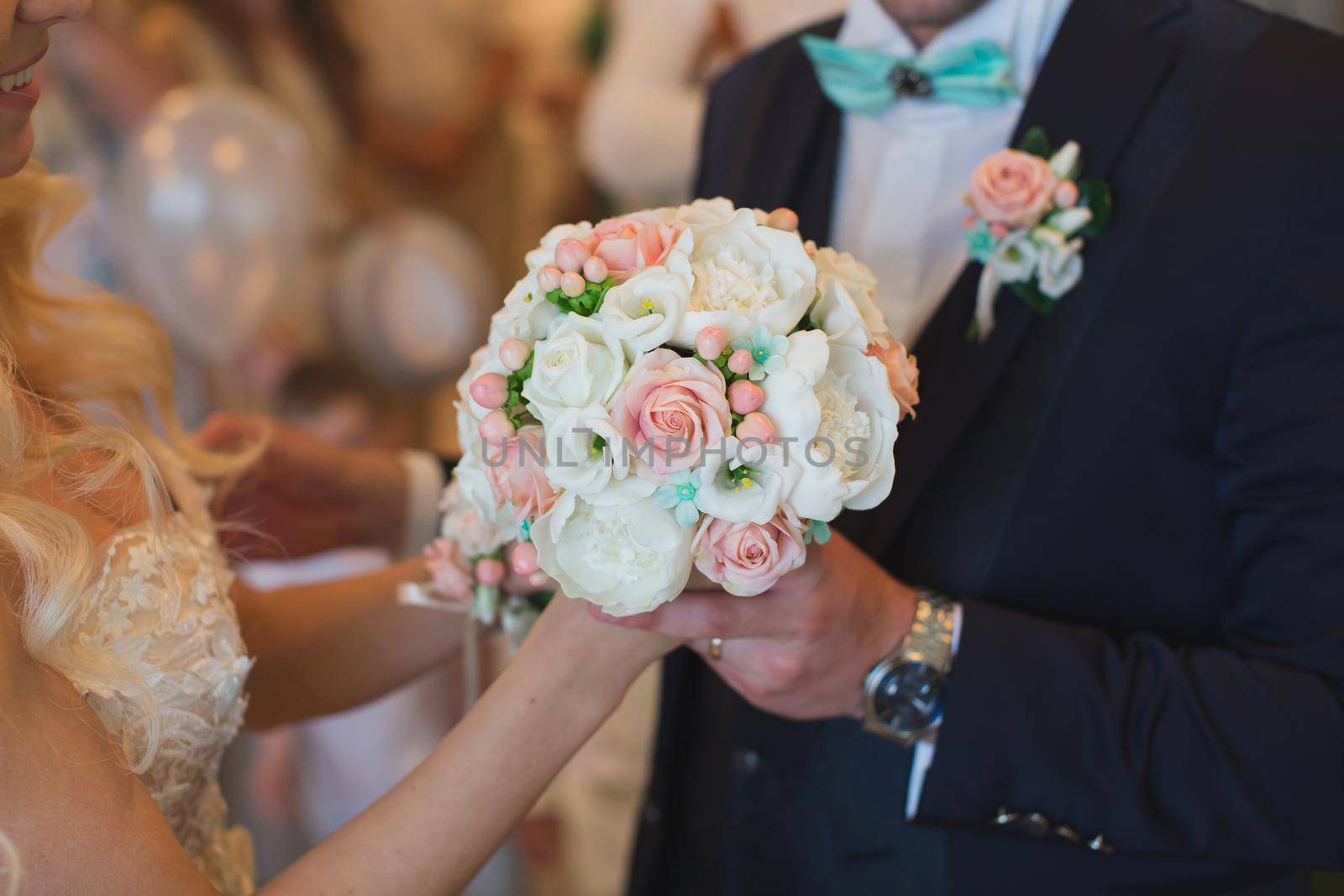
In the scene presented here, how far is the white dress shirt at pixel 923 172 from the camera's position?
4.77 feet

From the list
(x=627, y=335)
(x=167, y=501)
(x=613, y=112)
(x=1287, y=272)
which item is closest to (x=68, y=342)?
(x=167, y=501)

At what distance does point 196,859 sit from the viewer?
1.27 meters

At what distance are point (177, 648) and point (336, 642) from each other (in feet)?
1.21

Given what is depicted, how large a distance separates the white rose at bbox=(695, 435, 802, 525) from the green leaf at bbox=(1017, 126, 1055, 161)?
668mm

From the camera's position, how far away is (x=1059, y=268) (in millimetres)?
1272

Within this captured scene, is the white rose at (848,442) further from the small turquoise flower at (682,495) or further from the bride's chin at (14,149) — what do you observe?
the bride's chin at (14,149)

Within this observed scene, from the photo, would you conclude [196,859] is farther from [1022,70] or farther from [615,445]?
[1022,70]

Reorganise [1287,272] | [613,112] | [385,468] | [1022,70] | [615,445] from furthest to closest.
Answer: [613,112]
[385,468]
[1022,70]
[1287,272]
[615,445]

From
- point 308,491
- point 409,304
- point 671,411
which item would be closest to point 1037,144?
point 671,411

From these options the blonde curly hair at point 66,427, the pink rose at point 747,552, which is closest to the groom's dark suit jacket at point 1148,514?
the pink rose at point 747,552

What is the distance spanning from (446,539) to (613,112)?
1855mm

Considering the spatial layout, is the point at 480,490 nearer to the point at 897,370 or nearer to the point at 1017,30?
the point at 897,370

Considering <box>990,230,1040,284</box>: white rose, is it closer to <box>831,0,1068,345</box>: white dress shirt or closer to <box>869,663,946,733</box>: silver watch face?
<box>831,0,1068,345</box>: white dress shirt

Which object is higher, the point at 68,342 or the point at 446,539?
the point at 68,342
